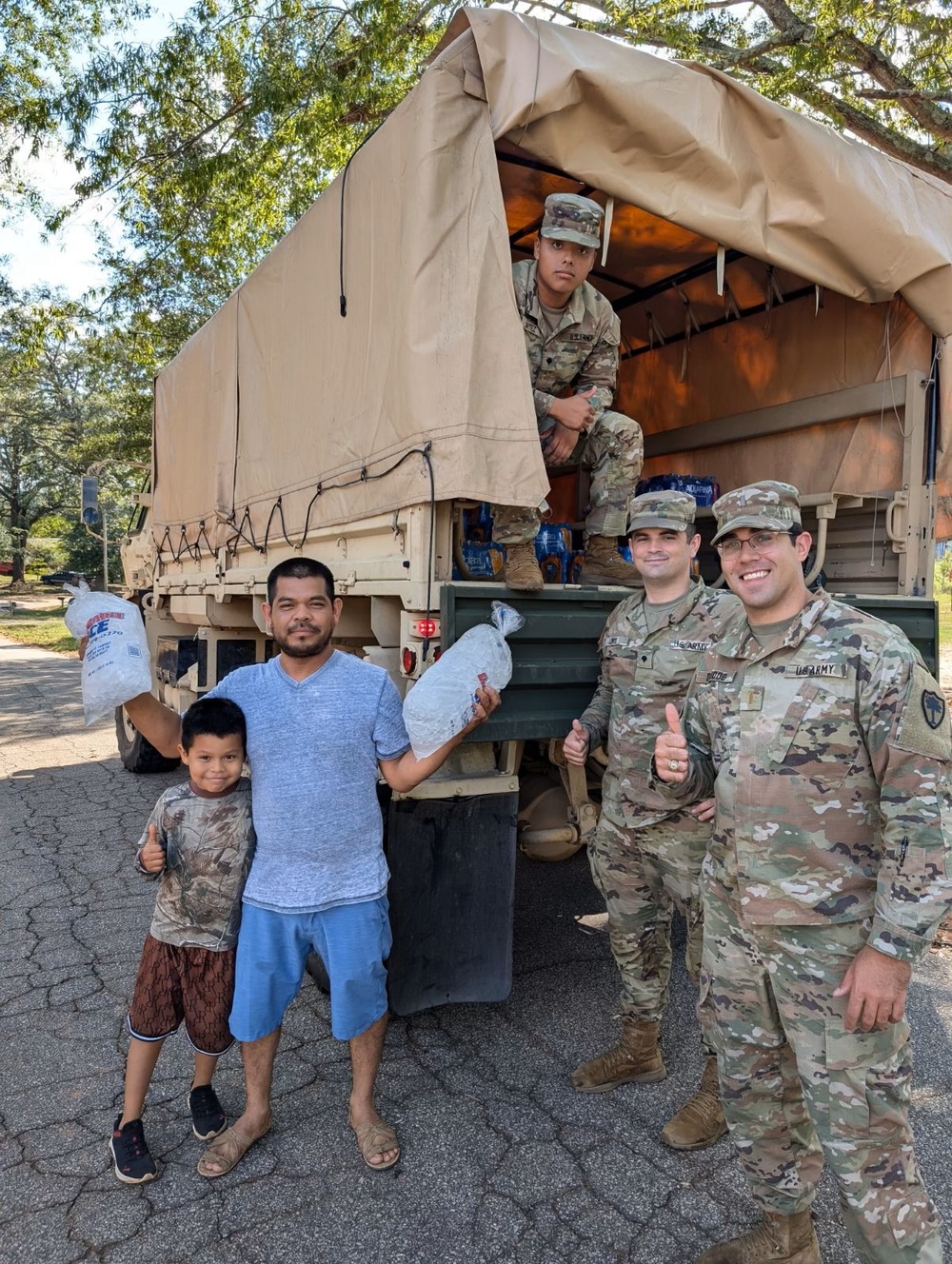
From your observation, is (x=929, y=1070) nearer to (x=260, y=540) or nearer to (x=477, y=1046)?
(x=477, y=1046)

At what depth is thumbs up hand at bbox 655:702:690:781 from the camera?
198 centimetres

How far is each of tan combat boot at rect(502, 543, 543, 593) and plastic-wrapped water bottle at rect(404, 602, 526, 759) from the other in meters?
0.28

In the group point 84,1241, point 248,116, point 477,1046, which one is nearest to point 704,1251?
point 477,1046

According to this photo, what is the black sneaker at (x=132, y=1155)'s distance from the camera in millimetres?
2180

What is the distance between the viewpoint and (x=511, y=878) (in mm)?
2725

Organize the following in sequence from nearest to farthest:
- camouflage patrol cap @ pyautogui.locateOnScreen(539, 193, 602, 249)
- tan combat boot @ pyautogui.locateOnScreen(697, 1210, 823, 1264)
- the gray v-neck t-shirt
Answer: tan combat boot @ pyautogui.locateOnScreen(697, 1210, 823, 1264) → the gray v-neck t-shirt → camouflage patrol cap @ pyautogui.locateOnScreen(539, 193, 602, 249)

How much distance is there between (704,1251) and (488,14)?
3.17 m

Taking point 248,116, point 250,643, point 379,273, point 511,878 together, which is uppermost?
point 248,116

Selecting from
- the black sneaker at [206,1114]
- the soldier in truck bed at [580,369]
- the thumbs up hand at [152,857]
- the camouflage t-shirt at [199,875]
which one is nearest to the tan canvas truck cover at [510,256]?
the soldier in truck bed at [580,369]

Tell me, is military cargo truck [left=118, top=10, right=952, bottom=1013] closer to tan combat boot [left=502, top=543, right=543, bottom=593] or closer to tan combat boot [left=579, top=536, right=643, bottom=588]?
tan combat boot [left=502, top=543, right=543, bottom=593]

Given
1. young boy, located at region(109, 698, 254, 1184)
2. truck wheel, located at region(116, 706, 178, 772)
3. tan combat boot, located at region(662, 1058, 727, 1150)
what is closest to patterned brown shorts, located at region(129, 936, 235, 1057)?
young boy, located at region(109, 698, 254, 1184)

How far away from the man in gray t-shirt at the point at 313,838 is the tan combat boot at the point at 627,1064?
0.66m

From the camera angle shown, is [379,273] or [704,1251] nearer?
[704,1251]

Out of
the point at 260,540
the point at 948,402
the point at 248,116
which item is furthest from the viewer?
the point at 248,116
